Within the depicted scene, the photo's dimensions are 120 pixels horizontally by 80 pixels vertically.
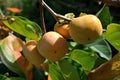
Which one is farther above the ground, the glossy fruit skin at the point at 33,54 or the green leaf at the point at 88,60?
the glossy fruit skin at the point at 33,54

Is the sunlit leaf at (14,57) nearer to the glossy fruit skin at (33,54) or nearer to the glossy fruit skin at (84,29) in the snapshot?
the glossy fruit skin at (33,54)

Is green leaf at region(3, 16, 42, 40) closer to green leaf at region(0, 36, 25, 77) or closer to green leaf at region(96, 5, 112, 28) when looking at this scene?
green leaf at region(0, 36, 25, 77)

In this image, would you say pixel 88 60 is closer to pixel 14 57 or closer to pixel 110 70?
pixel 110 70

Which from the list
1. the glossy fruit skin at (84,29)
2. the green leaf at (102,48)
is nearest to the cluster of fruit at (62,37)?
the glossy fruit skin at (84,29)

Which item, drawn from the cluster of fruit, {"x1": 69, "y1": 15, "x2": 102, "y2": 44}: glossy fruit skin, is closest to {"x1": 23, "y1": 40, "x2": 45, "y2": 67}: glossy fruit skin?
the cluster of fruit

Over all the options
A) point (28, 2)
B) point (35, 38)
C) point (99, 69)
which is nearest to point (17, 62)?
point (35, 38)

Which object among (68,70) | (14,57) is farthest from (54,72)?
(14,57)

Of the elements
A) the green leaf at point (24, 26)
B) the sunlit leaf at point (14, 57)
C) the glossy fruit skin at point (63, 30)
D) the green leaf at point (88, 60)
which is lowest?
the sunlit leaf at point (14, 57)
